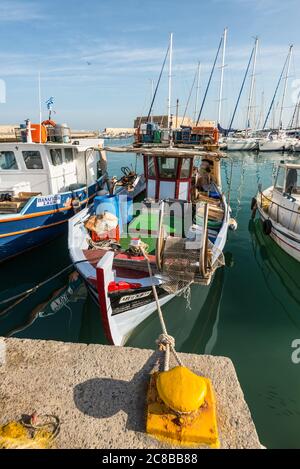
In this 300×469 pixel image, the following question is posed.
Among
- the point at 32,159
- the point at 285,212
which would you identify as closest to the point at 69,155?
the point at 32,159

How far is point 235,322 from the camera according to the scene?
7.66 m

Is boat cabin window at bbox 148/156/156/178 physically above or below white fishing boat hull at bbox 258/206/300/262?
above

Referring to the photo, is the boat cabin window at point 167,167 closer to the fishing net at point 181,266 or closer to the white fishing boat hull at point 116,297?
the white fishing boat hull at point 116,297

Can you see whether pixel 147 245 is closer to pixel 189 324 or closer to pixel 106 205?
pixel 106 205

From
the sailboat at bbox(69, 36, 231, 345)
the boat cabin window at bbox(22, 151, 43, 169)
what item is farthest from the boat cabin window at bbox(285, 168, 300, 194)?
the boat cabin window at bbox(22, 151, 43, 169)

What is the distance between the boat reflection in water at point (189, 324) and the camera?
22.8ft

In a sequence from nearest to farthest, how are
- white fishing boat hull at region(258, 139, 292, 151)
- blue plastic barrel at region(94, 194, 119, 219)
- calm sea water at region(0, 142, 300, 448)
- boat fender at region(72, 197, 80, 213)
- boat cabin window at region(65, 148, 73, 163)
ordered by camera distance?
calm sea water at region(0, 142, 300, 448)
blue plastic barrel at region(94, 194, 119, 219)
boat fender at region(72, 197, 80, 213)
boat cabin window at region(65, 148, 73, 163)
white fishing boat hull at region(258, 139, 292, 151)

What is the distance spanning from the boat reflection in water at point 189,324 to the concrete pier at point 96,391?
338cm

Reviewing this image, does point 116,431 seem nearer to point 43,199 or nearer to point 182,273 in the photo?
point 182,273

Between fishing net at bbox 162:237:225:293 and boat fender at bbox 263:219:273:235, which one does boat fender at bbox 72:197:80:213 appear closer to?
fishing net at bbox 162:237:225:293

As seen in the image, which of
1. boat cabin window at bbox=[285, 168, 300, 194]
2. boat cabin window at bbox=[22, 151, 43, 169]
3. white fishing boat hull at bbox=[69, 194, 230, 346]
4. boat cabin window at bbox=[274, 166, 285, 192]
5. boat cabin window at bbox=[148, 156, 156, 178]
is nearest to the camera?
white fishing boat hull at bbox=[69, 194, 230, 346]

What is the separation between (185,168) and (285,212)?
16.6ft

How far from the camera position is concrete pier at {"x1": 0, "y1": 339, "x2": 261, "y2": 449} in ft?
8.95

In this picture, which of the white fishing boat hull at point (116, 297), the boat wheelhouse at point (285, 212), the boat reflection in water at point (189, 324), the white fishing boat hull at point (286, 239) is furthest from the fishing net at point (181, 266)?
the boat wheelhouse at point (285, 212)
